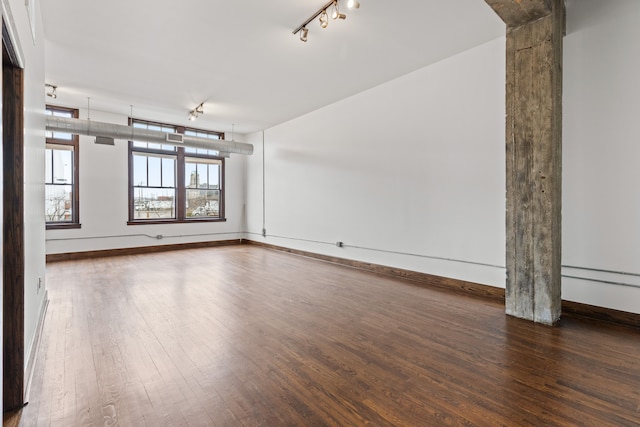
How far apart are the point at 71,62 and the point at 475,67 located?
5.33m

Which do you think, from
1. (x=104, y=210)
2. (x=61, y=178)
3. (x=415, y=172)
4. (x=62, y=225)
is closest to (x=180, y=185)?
(x=104, y=210)

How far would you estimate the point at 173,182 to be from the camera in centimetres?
817

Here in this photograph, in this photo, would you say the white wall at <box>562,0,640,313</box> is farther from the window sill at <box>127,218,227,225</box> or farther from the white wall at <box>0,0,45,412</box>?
the window sill at <box>127,218,227,225</box>


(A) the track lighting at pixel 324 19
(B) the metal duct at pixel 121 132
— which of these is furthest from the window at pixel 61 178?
(A) the track lighting at pixel 324 19

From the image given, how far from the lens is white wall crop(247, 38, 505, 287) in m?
4.02

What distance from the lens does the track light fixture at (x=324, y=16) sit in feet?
9.69

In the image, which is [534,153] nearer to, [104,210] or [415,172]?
[415,172]

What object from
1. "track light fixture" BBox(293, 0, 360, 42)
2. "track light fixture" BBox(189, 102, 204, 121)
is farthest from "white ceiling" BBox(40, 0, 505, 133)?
"track light fixture" BBox(189, 102, 204, 121)

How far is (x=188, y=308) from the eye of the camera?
3598mm

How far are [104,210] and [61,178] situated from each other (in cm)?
98

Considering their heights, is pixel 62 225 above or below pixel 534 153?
below

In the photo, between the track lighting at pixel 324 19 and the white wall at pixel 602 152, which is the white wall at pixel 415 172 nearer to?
the white wall at pixel 602 152

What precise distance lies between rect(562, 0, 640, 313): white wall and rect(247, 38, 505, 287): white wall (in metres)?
0.68

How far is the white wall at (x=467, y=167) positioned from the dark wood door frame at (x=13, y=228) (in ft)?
14.1
